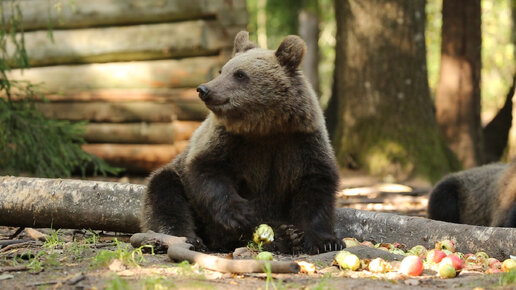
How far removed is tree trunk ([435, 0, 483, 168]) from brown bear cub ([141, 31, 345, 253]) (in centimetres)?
727

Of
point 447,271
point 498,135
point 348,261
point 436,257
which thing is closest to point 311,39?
point 498,135

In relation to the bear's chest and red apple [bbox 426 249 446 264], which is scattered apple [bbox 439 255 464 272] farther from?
the bear's chest

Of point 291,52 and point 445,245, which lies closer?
point 445,245

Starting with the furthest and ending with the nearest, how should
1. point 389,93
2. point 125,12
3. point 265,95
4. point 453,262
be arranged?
point 125,12, point 389,93, point 265,95, point 453,262

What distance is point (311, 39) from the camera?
18.5 m

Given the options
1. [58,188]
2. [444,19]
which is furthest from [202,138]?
[444,19]

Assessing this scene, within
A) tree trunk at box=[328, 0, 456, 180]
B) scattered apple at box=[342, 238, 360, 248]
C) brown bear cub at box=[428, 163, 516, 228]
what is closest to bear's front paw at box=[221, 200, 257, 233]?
scattered apple at box=[342, 238, 360, 248]

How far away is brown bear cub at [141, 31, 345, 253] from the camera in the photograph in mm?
5355

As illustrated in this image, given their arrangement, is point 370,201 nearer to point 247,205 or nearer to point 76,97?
point 247,205

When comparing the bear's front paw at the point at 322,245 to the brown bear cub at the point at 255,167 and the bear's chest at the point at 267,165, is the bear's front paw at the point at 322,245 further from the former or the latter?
the bear's chest at the point at 267,165

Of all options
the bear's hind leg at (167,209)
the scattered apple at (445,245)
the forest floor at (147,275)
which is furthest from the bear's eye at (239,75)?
the scattered apple at (445,245)

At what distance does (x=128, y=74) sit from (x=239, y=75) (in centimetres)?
529

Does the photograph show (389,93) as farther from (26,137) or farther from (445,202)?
(26,137)

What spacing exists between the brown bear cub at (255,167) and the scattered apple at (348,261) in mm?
672
